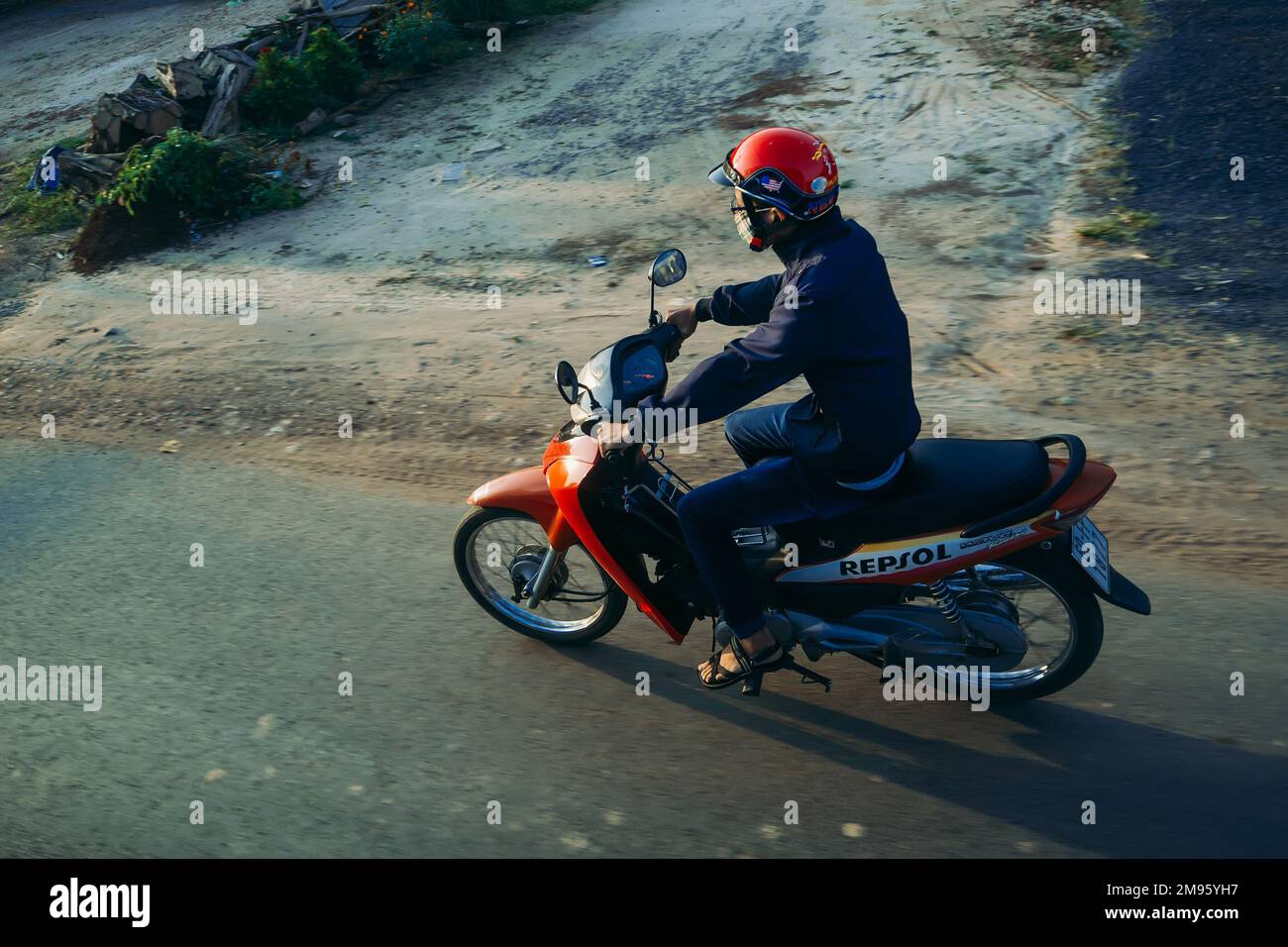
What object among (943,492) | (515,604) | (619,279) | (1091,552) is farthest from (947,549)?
(619,279)

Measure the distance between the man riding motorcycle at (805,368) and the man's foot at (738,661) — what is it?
0.20m

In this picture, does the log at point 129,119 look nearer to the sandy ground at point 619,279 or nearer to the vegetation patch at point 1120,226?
the sandy ground at point 619,279

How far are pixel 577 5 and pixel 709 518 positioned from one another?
13.2 meters

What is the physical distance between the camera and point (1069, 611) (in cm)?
368

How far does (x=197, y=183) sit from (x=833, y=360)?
905cm

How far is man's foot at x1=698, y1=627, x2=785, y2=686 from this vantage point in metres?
3.88

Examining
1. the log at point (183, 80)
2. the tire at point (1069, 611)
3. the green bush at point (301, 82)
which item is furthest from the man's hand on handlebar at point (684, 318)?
the log at point (183, 80)

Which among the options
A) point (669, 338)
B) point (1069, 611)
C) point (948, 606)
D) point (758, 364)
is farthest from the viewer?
point (669, 338)

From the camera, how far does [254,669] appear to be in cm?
448

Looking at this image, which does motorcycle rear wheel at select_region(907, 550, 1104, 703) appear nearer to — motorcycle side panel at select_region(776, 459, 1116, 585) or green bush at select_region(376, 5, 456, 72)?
motorcycle side panel at select_region(776, 459, 1116, 585)

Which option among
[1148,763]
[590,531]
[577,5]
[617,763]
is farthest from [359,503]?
[577,5]

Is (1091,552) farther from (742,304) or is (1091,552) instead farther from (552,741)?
(552,741)

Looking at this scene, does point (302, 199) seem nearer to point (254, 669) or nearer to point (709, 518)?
point (254, 669)

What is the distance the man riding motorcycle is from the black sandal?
10.0 inches
